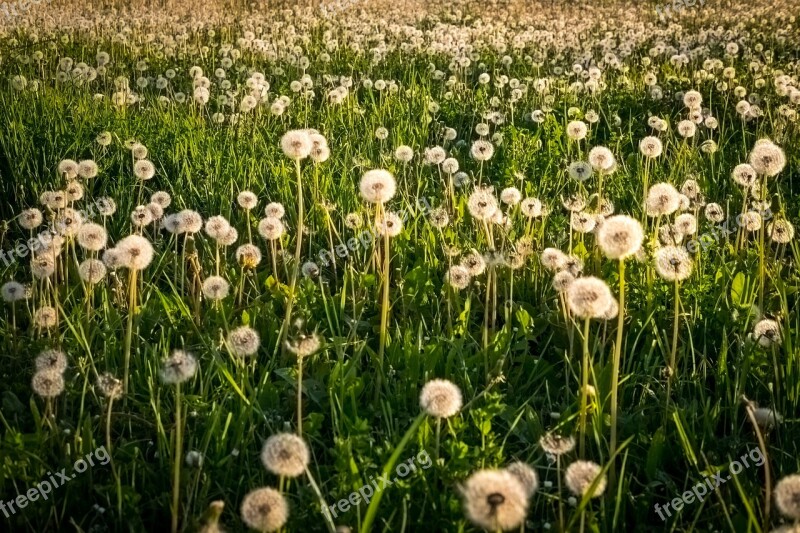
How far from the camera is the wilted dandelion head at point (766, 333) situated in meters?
2.39

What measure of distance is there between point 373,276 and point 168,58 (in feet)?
19.4

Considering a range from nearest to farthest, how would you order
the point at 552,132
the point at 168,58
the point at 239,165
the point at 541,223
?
the point at 541,223 → the point at 239,165 → the point at 552,132 → the point at 168,58

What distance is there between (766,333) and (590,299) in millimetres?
852

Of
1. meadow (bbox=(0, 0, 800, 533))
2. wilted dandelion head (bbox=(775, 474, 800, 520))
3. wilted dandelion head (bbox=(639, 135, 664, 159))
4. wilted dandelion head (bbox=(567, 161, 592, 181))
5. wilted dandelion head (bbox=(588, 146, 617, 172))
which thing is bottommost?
meadow (bbox=(0, 0, 800, 533))

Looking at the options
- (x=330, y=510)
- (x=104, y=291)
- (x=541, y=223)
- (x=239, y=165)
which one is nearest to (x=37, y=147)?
(x=239, y=165)

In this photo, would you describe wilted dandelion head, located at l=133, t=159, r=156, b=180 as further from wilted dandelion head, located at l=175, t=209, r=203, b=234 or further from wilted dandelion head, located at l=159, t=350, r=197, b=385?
wilted dandelion head, located at l=159, t=350, r=197, b=385

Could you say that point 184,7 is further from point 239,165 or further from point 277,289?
point 277,289

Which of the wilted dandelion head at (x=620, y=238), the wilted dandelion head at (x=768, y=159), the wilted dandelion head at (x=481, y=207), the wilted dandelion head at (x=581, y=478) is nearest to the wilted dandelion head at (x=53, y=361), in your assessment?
the wilted dandelion head at (x=581, y=478)

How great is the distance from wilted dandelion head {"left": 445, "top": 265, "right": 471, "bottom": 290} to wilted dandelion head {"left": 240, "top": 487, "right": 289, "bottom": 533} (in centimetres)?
147

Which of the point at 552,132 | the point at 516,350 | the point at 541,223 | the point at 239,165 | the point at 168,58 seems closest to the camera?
the point at 516,350

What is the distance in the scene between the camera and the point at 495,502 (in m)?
1.32

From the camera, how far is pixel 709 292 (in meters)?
3.04

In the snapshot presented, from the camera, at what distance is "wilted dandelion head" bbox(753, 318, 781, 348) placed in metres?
2.39

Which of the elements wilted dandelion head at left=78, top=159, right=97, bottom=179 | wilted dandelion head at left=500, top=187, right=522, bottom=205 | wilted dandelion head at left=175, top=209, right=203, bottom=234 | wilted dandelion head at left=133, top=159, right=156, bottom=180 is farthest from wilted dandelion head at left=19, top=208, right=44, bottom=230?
wilted dandelion head at left=500, top=187, right=522, bottom=205
